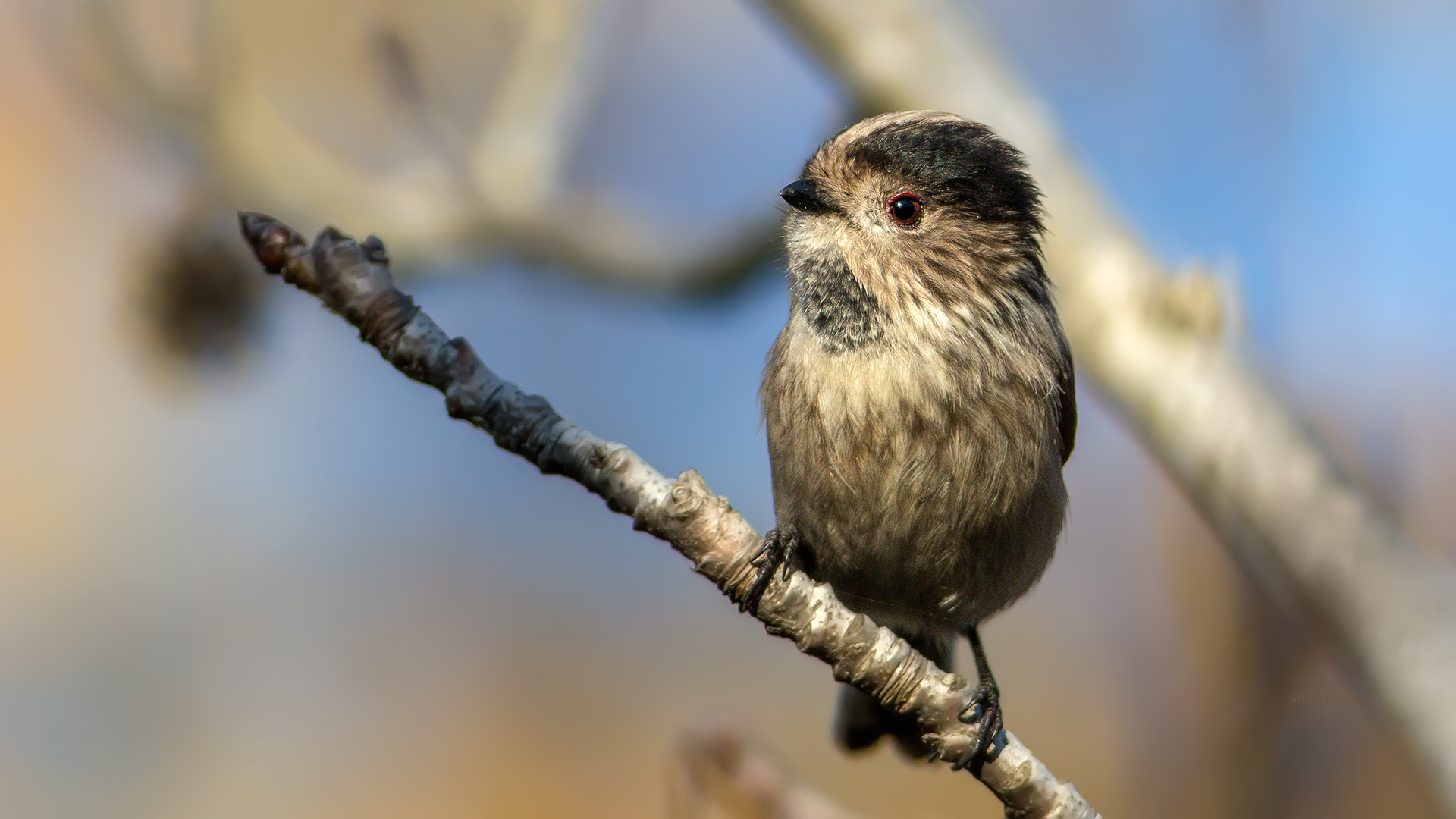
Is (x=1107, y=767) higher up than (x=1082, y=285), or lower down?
lower down

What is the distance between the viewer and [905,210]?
3.19m

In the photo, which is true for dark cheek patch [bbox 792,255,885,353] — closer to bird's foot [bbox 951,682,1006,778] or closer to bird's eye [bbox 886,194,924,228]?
bird's eye [bbox 886,194,924,228]

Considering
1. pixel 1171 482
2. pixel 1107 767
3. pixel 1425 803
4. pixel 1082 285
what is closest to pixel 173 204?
pixel 1082 285

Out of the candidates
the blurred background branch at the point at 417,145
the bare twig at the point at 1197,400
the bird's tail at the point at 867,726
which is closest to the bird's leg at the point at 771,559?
the bird's tail at the point at 867,726

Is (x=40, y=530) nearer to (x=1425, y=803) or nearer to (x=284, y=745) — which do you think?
(x=284, y=745)

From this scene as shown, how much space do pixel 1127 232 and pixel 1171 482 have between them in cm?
89

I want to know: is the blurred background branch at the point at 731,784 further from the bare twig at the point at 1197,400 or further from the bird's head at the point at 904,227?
the bare twig at the point at 1197,400

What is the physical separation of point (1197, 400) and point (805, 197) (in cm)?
160

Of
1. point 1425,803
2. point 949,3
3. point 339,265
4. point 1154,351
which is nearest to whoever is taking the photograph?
point 339,265

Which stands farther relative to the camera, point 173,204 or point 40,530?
point 40,530

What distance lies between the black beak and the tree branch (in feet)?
3.86

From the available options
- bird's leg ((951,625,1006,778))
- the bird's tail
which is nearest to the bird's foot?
bird's leg ((951,625,1006,778))

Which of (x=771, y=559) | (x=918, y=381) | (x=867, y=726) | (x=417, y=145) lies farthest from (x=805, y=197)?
(x=417, y=145)

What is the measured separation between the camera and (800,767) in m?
5.61
